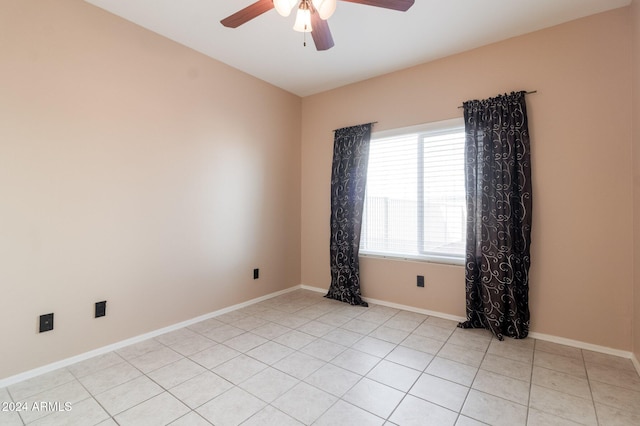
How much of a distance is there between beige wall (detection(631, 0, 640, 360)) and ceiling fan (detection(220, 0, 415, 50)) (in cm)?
188

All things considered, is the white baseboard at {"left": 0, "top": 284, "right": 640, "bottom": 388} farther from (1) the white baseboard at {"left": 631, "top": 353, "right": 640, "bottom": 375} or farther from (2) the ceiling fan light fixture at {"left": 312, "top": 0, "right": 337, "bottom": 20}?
(2) the ceiling fan light fixture at {"left": 312, "top": 0, "right": 337, "bottom": 20}

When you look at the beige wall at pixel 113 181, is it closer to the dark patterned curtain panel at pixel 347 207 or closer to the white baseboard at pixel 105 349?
the white baseboard at pixel 105 349

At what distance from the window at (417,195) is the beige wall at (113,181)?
1.47m

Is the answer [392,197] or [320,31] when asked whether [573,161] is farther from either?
[320,31]

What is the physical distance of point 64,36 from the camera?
2203 millimetres

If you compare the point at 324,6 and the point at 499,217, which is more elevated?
the point at 324,6

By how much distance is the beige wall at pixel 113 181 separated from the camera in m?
2.03

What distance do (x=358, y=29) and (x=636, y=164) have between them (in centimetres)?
241

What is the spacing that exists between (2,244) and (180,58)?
2084 mm

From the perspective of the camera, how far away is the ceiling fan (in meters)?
1.71

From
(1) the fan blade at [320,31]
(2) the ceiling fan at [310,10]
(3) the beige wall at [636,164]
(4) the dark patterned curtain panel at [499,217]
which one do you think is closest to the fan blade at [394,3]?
(2) the ceiling fan at [310,10]

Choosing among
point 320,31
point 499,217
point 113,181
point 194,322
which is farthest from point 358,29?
point 194,322

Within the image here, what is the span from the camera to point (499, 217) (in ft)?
8.84

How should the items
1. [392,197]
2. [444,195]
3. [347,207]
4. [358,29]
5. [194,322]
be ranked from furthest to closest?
[347,207] → [392,197] → [444,195] → [194,322] → [358,29]
